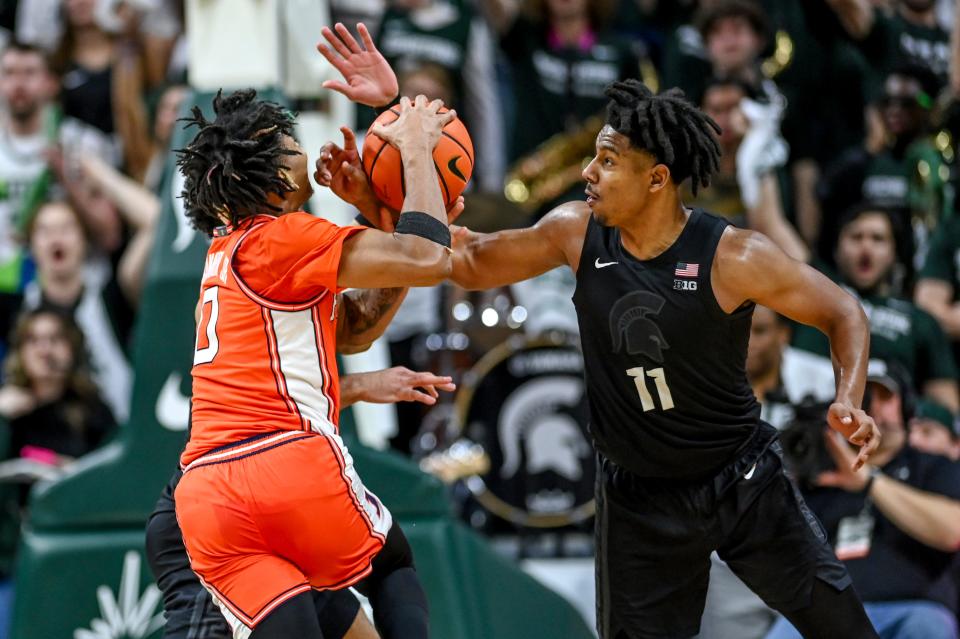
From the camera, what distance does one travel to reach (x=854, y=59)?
8.80 metres

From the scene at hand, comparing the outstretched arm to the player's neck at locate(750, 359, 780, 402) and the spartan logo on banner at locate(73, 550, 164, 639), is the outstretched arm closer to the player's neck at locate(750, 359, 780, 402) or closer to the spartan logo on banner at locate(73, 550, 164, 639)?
the spartan logo on banner at locate(73, 550, 164, 639)

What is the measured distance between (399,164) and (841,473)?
242 centimetres

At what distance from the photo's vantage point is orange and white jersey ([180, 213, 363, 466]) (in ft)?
12.5

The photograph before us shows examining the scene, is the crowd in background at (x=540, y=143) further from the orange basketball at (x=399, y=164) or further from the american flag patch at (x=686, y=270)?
the orange basketball at (x=399, y=164)

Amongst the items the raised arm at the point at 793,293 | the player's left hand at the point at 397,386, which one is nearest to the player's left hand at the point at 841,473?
the raised arm at the point at 793,293

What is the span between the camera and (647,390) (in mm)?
4320

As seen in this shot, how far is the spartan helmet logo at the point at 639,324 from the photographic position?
4.25 m

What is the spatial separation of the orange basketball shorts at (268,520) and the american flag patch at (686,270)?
111cm

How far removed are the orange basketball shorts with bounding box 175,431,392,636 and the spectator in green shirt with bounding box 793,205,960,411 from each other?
4132mm

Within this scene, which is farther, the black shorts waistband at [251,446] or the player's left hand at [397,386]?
the player's left hand at [397,386]

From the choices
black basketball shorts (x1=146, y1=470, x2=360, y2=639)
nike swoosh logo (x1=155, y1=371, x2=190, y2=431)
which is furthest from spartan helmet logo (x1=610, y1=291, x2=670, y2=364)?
nike swoosh logo (x1=155, y1=371, x2=190, y2=431)

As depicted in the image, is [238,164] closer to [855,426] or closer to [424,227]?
[424,227]

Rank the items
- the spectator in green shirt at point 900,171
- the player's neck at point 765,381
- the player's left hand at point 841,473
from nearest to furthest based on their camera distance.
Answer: the player's left hand at point 841,473 → the player's neck at point 765,381 → the spectator in green shirt at point 900,171

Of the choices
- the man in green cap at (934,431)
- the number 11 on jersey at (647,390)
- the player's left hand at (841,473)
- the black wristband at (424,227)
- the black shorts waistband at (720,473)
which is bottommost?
the man in green cap at (934,431)
